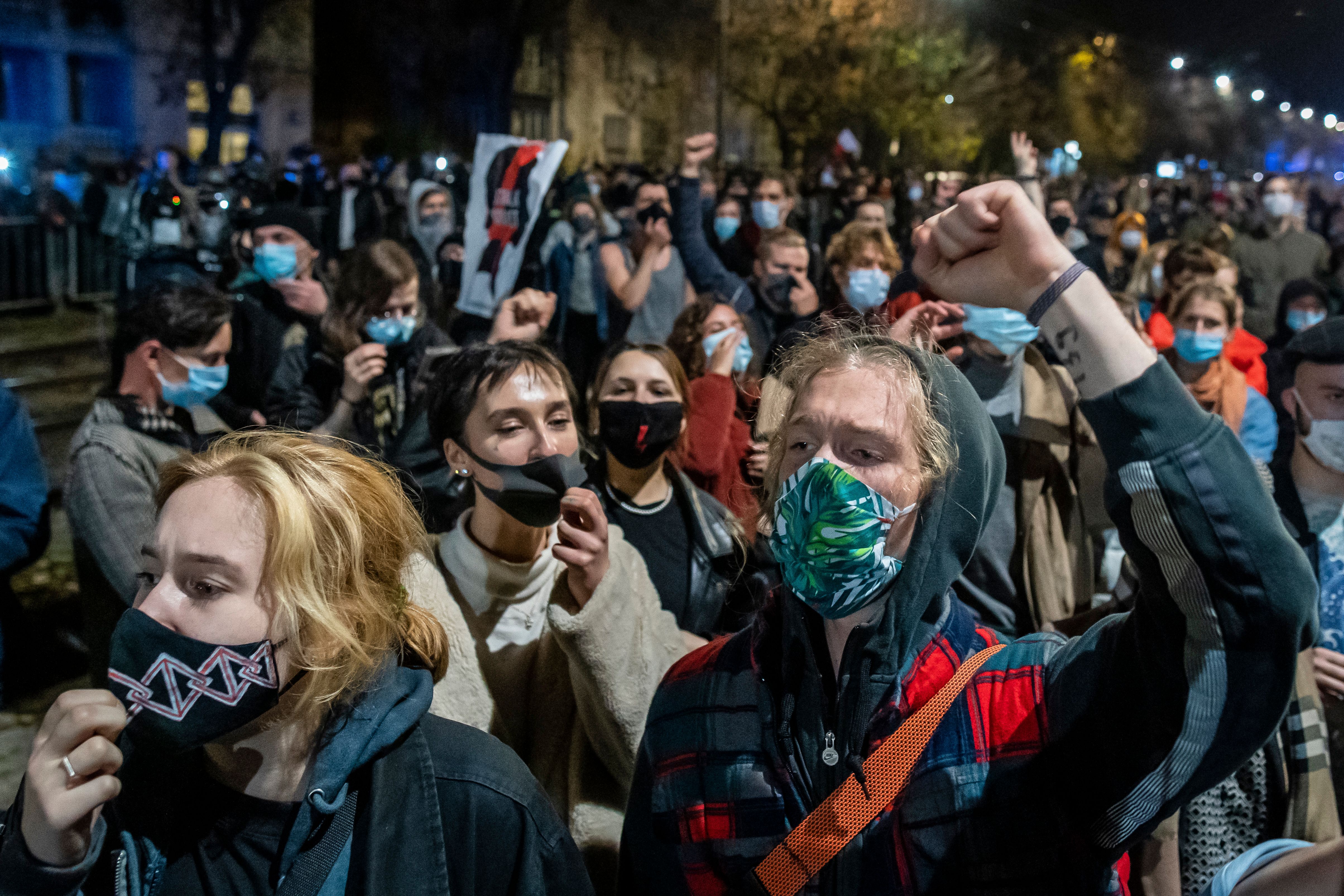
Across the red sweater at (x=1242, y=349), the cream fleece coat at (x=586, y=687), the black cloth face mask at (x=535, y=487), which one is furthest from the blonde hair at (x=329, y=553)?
the red sweater at (x=1242, y=349)

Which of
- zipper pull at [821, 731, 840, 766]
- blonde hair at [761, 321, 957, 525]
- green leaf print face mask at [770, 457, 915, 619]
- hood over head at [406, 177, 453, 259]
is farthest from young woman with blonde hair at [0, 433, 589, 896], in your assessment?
Answer: hood over head at [406, 177, 453, 259]

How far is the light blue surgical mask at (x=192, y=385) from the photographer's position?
Answer: 149 inches

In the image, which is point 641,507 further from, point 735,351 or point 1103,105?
point 1103,105

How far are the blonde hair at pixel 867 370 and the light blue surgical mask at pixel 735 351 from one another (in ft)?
8.16

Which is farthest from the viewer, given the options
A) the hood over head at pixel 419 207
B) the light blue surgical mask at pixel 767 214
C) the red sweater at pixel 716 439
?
the light blue surgical mask at pixel 767 214

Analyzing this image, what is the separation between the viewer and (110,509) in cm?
337

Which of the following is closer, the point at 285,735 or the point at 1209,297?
the point at 285,735

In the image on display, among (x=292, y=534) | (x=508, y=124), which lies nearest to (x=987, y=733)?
(x=292, y=534)

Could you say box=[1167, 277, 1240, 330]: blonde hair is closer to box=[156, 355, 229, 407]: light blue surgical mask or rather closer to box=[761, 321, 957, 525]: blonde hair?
box=[761, 321, 957, 525]: blonde hair

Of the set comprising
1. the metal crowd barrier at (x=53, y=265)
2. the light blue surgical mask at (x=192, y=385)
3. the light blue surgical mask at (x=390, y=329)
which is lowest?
the metal crowd barrier at (x=53, y=265)

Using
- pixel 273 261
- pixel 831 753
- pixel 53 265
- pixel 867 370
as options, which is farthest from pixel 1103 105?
pixel 831 753

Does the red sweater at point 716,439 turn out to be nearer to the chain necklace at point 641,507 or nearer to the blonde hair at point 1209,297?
the chain necklace at point 641,507

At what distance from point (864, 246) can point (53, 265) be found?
971cm

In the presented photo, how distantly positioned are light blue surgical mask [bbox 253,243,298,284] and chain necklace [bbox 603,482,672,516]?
9.72 feet
